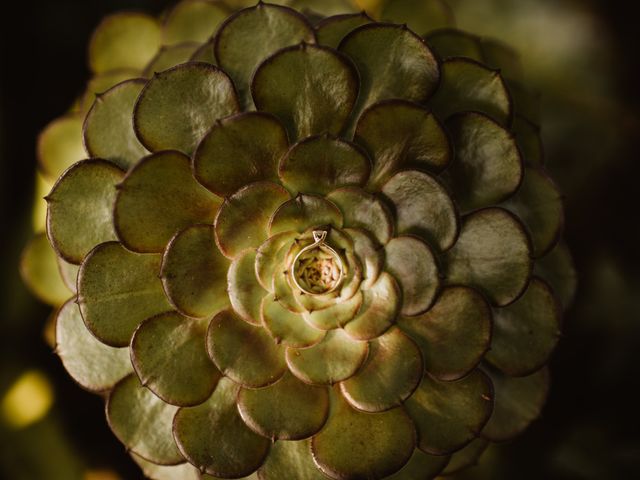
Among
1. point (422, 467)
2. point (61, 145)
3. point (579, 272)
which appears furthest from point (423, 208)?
point (579, 272)

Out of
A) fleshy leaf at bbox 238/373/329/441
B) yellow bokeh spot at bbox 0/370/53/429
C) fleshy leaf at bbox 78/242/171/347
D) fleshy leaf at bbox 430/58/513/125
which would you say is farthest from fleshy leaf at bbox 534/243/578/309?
yellow bokeh spot at bbox 0/370/53/429

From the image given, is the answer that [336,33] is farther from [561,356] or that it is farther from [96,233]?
[561,356]

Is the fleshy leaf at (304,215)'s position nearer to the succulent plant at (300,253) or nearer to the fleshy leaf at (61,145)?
the succulent plant at (300,253)

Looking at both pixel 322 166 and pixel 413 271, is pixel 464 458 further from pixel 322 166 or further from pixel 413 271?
pixel 322 166

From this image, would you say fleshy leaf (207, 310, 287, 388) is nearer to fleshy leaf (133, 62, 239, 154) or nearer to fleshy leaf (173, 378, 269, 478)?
fleshy leaf (173, 378, 269, 478)

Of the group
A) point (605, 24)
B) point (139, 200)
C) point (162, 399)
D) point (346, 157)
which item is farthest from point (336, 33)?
point (605, 24)

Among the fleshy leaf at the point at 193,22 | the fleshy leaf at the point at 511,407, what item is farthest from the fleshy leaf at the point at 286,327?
the fleshy leaf at the point at 193,22

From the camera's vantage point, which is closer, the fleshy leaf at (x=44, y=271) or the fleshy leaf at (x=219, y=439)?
the fleshy leaf at (x=219, y=439)

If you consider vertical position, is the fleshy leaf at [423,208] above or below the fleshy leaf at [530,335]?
above
